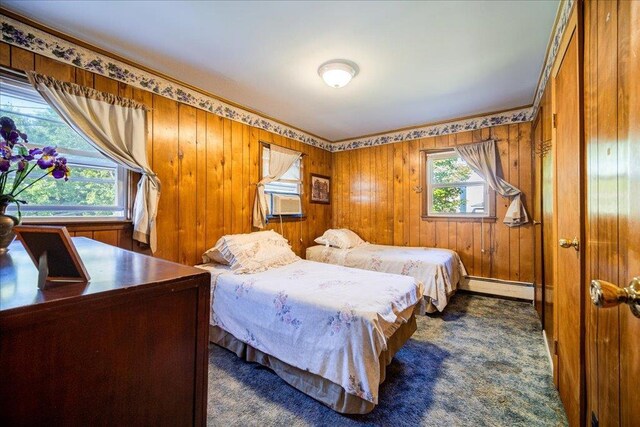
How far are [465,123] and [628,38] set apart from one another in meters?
3.20

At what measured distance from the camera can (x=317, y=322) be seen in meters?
1.65

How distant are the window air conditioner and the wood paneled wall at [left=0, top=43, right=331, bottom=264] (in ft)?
1.29

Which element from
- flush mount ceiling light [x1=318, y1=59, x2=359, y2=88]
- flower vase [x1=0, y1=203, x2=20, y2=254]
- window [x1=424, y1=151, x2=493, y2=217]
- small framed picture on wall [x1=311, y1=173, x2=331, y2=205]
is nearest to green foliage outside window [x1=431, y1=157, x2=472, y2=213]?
window [x1=424, y1=151, x2=493, y2=217]

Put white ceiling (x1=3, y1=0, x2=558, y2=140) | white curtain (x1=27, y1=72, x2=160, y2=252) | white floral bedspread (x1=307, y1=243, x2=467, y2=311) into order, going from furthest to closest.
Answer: white floral bedspread (x1=307, y1=243, x2=467, y2=311) < white curtain (x1=27, y1=72, x2=160, y2=252) < white ceiling (x1=3, y1=0, x2=558, y2=140)

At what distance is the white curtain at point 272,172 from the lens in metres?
3.29

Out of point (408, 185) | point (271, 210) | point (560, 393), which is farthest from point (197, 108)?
point (560, 393)

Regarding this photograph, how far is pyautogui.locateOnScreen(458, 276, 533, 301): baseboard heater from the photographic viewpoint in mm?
3201

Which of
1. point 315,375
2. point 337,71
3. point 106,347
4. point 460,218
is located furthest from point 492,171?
point 106,347

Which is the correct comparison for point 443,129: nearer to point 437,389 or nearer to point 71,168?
point 437,389

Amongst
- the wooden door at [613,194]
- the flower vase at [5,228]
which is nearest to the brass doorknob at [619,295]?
the wooden door at [613,194]

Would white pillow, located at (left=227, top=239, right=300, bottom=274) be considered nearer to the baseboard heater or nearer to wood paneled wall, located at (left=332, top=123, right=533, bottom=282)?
wood paneled wall, located at (left=332, top=123, right=533, bottom=282)

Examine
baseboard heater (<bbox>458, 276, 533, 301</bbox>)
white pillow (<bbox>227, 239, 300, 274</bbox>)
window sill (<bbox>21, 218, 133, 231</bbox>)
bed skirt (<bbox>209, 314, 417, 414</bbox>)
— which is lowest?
bed skirt (<bbox>209, 314, 417, 414</bbox>)

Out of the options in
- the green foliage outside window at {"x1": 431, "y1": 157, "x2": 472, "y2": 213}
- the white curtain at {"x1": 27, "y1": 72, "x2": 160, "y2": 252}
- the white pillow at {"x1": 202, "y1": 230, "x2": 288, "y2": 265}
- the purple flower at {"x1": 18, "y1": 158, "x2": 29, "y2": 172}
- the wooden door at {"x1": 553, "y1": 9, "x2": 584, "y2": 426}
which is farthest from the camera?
the green foliage outside window at {"x1": 431, "y1": 157, "x2": 472, "y2": 213}

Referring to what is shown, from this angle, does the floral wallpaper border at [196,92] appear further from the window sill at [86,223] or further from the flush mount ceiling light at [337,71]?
the flush mount ceiling light at [337,71]
